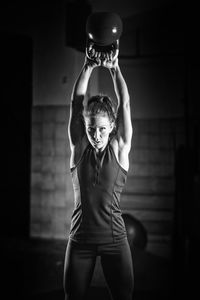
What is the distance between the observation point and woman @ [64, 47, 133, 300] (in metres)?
2.27

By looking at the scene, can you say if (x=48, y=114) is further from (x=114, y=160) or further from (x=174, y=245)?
(x=114, y=160)

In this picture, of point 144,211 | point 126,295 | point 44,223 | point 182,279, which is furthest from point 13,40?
point 126,295

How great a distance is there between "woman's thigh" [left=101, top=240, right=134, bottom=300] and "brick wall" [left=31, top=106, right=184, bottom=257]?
8.42 feet

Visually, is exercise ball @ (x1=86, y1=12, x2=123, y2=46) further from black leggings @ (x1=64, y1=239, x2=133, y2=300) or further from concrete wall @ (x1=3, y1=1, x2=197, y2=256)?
concrete wall @ (x1=3, y1=1, x2=197, y2=256)

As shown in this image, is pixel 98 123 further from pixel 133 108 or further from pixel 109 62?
pixel 133 108

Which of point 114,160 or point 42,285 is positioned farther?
point 42,285

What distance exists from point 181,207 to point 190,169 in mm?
374

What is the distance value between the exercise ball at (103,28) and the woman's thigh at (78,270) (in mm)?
1325

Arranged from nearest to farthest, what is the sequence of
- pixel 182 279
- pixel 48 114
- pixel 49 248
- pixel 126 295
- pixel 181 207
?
pixel 126 295, pixel 181 207, pixel 182 279, pixel 49 248, pixel 48 114

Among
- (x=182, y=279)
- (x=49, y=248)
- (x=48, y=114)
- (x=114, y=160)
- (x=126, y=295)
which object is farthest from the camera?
(x=48, y=114)

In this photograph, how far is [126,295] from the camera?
2262 millimetres

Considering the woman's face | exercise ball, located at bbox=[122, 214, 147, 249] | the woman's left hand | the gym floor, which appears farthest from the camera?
exercise ball, located at bbox=[122, 214, 147, 249]

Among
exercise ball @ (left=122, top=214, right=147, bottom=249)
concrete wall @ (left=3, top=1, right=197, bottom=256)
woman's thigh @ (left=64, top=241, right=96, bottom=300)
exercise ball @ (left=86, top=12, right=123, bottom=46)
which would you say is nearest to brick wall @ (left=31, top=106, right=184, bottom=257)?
concrete wall @ (left=3, top=1, right=197, bottom=256)

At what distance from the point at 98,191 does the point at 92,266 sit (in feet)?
1.45
